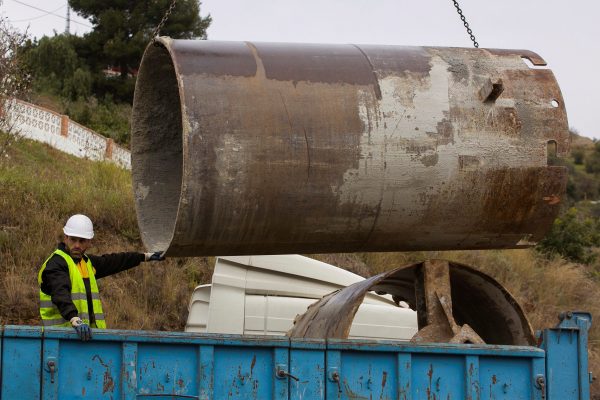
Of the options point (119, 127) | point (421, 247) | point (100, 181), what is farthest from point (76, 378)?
point (119, 127)

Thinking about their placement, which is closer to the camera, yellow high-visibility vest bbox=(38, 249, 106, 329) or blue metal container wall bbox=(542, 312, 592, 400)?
blue metal container wall bbox=(542, 312, 592, 400)

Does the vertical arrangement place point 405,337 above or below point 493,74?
below

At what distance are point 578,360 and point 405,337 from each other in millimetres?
3038

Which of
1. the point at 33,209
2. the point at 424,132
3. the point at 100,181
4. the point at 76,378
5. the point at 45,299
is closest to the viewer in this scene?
the point at 76,378

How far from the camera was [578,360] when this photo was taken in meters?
4.81

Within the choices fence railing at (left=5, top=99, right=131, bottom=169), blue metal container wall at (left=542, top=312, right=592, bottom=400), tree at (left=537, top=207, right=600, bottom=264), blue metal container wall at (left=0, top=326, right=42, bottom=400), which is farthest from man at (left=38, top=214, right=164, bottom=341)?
fence railing at (left=5, top=99, right=131, bottom=169)

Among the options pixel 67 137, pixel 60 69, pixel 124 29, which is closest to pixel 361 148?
pixel 67 137

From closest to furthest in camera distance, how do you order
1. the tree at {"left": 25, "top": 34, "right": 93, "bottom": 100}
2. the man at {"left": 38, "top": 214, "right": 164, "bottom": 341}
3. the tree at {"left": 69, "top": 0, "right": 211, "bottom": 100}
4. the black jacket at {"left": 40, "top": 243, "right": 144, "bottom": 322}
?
the black jacket at {"left": 40, "top": 243, "right": 144, "bottom": 322} → the man at {"left": 38, "top": 214, "right": 164, "bottom": 341} → the tree at {"left": 25, "top": 34, "right": 93, "bottom": 100} → the tree at {"left": 69, "top": 0, "right": 211, "bottom": 100}

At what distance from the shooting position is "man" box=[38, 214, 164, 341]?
5223 millimetres

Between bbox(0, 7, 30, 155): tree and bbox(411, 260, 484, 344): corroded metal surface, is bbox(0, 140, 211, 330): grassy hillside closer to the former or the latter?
bbox(0, 7, 30, 155): tree

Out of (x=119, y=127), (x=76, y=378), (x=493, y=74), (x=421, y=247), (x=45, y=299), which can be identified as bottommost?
(x=76, y=378)

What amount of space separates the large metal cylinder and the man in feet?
2.84

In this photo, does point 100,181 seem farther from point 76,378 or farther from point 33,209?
point 76,378

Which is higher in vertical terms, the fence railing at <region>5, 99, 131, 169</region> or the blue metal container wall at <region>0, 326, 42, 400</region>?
the fence railing at <region>5, 99, 131, 169</region>
